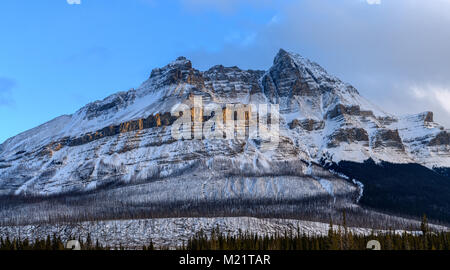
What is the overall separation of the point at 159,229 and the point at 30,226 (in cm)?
5375

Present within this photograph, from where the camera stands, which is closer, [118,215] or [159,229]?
[159,229]

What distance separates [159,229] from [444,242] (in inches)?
3466

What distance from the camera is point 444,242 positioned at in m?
115
